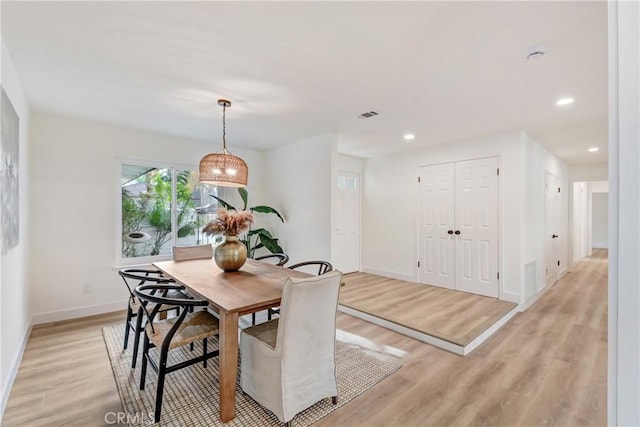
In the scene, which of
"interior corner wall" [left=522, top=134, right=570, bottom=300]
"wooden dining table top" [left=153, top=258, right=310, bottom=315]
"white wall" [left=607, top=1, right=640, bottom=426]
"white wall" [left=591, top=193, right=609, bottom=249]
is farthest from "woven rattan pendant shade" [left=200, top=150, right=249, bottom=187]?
"white wall" [left=591, top=193, right=609, bottom=249]

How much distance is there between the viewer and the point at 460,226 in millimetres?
4477

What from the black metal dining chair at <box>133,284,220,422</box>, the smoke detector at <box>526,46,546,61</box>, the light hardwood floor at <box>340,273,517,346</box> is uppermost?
the smoke detector at <box>526,46,546,61</box>

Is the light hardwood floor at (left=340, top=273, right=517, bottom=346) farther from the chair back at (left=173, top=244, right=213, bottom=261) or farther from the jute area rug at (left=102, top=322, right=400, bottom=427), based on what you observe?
the chair back at (left=173, top=244, right=213, bottom=261)

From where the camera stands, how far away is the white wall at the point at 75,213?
3.38 m

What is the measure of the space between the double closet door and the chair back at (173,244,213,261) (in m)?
3.42

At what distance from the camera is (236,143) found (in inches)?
187

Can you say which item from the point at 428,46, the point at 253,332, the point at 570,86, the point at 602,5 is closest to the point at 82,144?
the point at 253,332

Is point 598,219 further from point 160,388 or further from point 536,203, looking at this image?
point 160,388

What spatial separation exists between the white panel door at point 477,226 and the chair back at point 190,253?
3.64 m

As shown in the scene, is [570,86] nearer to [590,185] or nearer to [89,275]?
[89,275]

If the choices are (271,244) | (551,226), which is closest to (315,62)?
(271,244)

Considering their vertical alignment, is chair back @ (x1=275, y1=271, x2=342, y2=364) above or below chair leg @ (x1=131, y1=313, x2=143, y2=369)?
above

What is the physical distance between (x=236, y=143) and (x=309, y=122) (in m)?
1.64

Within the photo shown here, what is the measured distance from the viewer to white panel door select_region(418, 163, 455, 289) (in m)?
4.60
